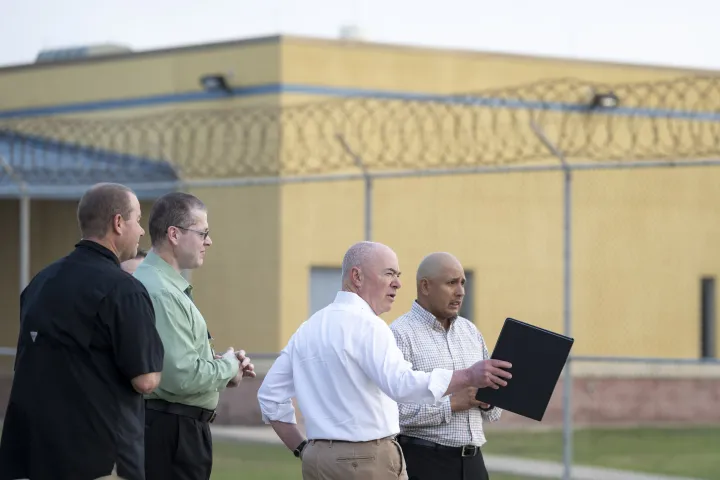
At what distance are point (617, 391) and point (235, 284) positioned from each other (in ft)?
15.3

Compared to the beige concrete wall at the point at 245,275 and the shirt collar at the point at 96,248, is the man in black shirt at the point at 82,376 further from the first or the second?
the beige concrete wall at the point at 245,275

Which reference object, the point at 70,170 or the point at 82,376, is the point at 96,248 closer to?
the point at 82,376

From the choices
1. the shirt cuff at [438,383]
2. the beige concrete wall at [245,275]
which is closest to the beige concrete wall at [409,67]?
the beige concrete wall at [245,275]

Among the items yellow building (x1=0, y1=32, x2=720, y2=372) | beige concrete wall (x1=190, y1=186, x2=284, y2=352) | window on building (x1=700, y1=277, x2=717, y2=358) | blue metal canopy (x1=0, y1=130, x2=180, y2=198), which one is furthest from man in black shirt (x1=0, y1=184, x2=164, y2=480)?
window on building (x1=700, y1=277, x2=717, y2=358)

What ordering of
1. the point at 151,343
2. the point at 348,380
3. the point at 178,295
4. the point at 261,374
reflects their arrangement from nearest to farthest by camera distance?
the point at 151,343
the point at 348,380
the point at 178,295
the point at 261,374

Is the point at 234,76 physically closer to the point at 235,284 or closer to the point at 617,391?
the point at 235,284

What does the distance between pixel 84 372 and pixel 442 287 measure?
1.95m

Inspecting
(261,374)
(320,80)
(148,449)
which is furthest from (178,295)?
(320,80)

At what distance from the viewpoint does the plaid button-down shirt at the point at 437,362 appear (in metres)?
6.19

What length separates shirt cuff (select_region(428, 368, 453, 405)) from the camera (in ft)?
16.9

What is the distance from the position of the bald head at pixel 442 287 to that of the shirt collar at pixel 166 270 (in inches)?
45.7

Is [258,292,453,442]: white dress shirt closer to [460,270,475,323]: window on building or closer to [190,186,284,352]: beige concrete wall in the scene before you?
[190,186,284,352]: beige concrete wall

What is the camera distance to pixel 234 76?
55.3 ft

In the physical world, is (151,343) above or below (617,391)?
above
